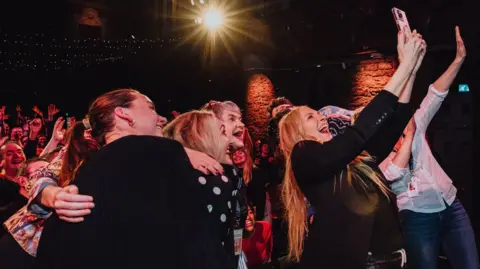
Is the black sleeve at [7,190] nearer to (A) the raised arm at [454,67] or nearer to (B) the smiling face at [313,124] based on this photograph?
(B) the smiling face at [313,124]

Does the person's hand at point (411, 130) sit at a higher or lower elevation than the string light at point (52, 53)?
lower

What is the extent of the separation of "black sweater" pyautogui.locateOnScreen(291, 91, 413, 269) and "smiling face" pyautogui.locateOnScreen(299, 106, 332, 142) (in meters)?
0.19

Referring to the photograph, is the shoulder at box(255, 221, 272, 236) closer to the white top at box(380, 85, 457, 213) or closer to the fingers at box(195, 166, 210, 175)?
the white top at box(380, 85, 457, 213)

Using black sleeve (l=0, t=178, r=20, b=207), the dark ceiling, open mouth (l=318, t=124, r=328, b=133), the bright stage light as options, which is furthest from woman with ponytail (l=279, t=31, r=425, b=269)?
the bright stage light

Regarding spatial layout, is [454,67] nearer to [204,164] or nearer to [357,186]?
[357,186]

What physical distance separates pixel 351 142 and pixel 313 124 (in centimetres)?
55

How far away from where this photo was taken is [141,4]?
59.9 feet

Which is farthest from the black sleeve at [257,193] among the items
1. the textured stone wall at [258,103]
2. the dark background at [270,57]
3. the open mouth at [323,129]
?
the textured stone wall at [258,103]

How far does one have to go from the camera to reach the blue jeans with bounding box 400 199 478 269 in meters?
3.60

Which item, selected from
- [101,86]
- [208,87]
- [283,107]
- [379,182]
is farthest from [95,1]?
[379,182]

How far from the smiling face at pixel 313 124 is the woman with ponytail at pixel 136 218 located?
1145 mm

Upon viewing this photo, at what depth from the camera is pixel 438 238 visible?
3.70 meters

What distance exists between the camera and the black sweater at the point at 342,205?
2113 millimetres

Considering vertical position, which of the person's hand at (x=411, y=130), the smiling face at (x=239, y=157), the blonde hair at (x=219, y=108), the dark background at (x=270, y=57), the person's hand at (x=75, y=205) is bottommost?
the smiling face at (x=239, y=157)
